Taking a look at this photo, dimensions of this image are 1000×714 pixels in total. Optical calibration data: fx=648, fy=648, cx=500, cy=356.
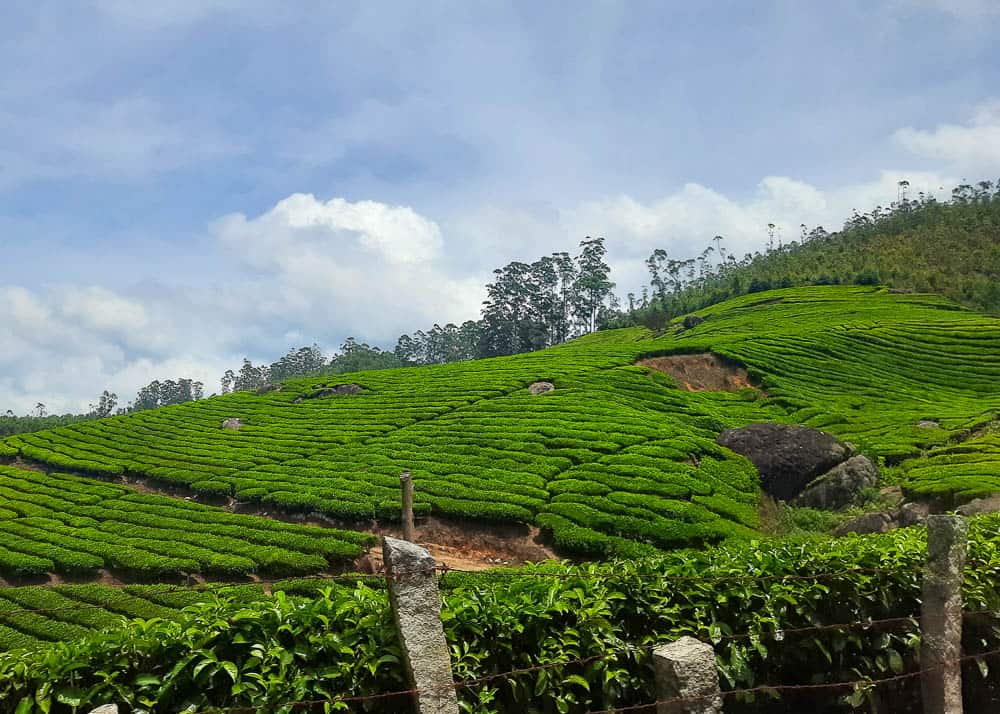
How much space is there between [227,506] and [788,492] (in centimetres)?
2174

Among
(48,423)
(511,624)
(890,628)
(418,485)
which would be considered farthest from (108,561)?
(48,423)

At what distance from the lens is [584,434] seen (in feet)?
91.9

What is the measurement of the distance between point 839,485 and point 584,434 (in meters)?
9.85

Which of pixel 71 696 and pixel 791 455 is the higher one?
pixel 71 696

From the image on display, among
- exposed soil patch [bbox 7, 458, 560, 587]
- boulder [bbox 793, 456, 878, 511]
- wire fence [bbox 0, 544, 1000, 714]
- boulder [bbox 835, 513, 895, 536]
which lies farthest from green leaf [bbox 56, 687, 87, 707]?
boulder [bbox 793, 456, 878, 511]

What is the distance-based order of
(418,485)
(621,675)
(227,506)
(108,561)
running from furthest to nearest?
1. (227,506)
2. (418,485)
3. (108,561)
4. (621,675)

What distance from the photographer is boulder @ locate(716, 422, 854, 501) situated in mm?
24312

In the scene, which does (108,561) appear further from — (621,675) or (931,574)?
(931,574)

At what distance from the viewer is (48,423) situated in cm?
9775

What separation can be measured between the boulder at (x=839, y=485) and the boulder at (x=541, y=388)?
16.3 meters

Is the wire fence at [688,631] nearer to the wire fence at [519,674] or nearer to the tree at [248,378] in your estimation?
the wire fence at [519,674]

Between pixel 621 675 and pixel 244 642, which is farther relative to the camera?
pixel 621 675

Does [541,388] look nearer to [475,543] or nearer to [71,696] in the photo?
[475,543]

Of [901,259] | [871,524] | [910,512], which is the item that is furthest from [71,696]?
[901,259]
